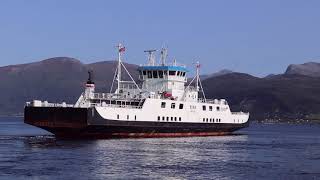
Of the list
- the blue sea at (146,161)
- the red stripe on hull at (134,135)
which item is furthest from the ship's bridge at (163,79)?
the blue sea at (146,161)

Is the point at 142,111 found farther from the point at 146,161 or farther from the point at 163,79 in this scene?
the point at 146,161

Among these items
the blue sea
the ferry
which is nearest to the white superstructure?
the ferry

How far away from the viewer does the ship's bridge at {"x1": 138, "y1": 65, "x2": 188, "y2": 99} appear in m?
94.2

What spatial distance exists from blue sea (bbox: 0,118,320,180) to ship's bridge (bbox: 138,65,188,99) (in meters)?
14.9

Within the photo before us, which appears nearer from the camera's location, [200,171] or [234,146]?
[200,171]

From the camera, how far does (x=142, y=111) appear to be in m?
85.4

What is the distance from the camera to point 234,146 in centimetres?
8256

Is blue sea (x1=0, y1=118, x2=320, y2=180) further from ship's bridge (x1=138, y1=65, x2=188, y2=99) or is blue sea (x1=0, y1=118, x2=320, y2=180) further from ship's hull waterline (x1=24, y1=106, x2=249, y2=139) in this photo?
ship's bridge (x1=138, y1=65, x2=188, y2=99)

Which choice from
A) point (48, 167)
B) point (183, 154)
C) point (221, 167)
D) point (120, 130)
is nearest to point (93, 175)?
point (48, 167)

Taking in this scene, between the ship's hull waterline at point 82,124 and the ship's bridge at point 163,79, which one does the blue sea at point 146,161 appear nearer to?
the ship's hull waterline at point 82,124

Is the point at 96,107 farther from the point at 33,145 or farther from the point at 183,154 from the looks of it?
the point at 183,154

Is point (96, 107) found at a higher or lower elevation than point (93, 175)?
higher

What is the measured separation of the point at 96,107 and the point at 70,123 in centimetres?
398

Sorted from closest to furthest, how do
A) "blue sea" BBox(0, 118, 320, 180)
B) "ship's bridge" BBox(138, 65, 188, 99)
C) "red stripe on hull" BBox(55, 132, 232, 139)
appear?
1. "blue sea" BBox(0, 118, 320, 180)
2. "red stripe on hull" BBox(55, 132, 232, 139)
3. "ship's bridge" BBox(138, 65, 188, 99)
